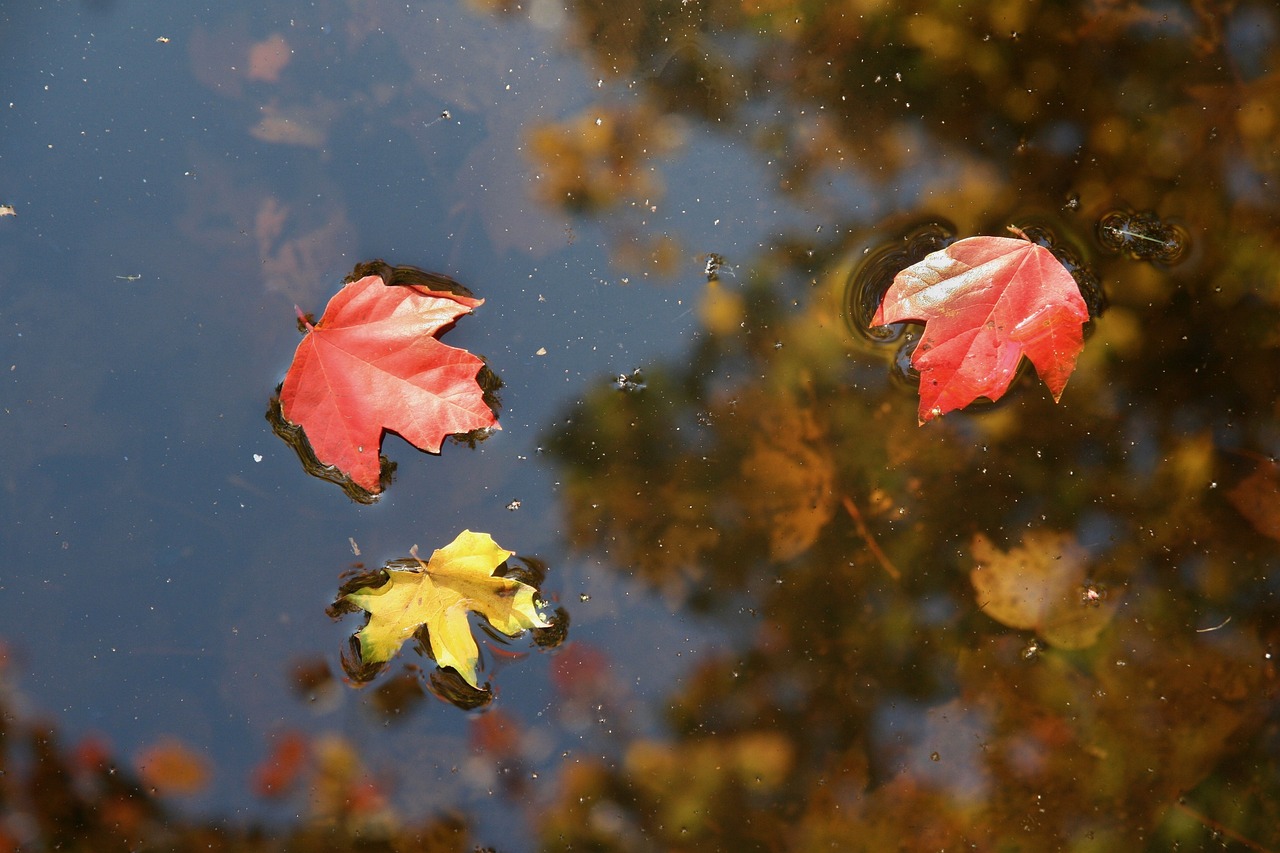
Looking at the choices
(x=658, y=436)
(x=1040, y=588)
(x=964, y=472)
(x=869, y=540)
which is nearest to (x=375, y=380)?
(x=658, y=436)

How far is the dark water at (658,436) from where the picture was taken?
1.55 meters

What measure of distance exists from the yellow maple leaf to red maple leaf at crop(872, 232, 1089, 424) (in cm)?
90

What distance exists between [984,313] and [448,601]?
3.87 ft

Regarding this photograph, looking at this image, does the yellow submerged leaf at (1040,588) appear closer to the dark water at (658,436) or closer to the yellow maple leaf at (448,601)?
the dark water at (658,436)

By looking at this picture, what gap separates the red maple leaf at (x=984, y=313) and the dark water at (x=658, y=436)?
0.12 meters

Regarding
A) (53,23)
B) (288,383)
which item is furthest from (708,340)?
(53,23)

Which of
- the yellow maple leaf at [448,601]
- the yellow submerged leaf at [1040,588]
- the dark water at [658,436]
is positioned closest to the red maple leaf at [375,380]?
the dark water at [658,436]

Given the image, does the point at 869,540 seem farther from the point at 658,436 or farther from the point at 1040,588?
the point at 658,436

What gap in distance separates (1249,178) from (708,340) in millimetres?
1164

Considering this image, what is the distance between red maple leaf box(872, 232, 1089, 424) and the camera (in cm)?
145

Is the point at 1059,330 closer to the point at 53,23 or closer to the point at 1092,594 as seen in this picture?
the point at 1092,594

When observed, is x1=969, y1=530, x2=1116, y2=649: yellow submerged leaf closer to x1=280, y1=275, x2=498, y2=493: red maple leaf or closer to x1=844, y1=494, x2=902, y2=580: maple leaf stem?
x1=844, y1=494, x2=902, y2=580: maple leaf stem

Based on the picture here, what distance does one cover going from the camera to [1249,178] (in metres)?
1.60

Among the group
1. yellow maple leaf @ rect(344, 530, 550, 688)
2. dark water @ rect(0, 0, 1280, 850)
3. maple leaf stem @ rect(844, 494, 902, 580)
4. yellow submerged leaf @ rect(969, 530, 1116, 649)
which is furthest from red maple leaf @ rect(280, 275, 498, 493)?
yellow submerged leaf @ rect(969, 530, 1116, 649)
